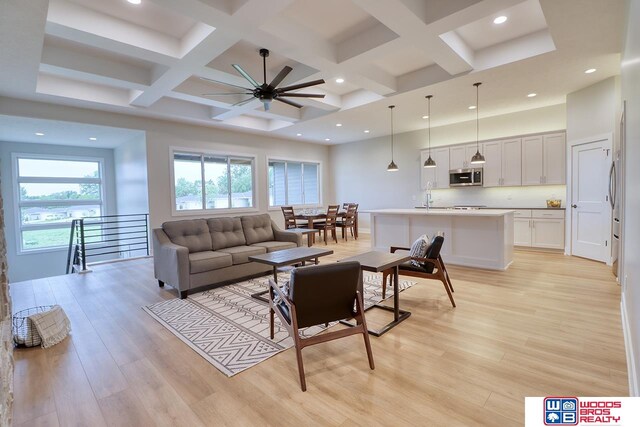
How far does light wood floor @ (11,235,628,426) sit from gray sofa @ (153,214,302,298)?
69cm

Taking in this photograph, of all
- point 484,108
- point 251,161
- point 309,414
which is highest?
point 484,108

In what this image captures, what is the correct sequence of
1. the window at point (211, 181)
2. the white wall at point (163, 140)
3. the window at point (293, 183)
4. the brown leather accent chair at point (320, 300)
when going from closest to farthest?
the brown leather accent chair at point (320, 300) < the white wall at point (163, 140) < the window at point (211, 181) < the window at point (293, 183)

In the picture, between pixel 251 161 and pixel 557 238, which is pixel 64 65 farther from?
pixel 557 238

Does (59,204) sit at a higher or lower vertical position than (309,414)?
higher

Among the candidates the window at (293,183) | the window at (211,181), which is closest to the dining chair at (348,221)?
the window at (293,183)

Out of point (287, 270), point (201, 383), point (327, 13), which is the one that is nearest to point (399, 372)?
point (201, 383)

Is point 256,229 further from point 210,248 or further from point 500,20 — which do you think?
point 500,20

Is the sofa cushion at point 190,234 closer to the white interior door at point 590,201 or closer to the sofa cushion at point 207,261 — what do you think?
the sofa cushion at point 207,261

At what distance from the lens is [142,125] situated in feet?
21.2

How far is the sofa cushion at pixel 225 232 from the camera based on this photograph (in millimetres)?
4641

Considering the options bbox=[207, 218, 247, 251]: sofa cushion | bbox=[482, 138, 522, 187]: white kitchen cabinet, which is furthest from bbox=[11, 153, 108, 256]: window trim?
bbox=[482, 138, 522, 187]: white kitchen cabinet

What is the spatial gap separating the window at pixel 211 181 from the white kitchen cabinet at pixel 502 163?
6025mm

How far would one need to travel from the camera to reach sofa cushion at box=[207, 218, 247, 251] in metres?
4.64

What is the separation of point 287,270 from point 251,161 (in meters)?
4.54
